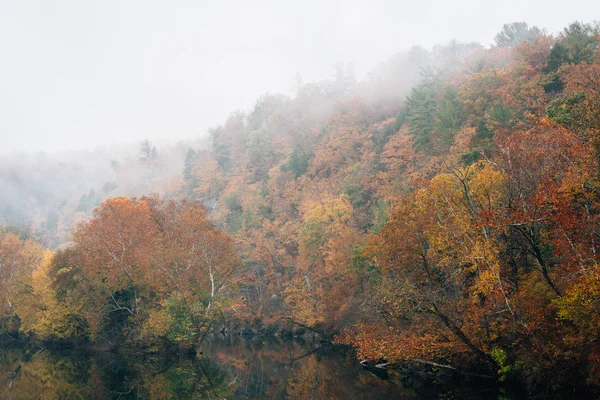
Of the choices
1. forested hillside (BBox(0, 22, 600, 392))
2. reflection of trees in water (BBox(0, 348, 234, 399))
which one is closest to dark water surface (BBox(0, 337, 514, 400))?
reflection of trees in water (BBox(0, 348, 234, 399))

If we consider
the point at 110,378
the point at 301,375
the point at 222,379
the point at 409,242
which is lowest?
the point at 301,375

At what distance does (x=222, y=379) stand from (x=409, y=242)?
14.0 metres

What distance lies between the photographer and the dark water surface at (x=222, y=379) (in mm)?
21531

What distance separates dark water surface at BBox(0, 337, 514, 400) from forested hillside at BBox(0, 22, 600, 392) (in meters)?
1.81

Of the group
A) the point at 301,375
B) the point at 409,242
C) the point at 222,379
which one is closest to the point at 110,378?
the point at 222,379

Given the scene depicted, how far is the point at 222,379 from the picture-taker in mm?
26734

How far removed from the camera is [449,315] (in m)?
21.9

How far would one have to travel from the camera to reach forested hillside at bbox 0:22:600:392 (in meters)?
17.9

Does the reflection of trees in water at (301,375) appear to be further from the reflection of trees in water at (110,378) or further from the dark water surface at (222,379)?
the reflection of trees in water at (110,378)

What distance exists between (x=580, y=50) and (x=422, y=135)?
19084 mm

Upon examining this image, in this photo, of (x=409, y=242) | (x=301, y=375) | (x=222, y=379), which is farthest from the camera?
(x=301, y=375)

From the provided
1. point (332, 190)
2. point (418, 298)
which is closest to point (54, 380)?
point (418, 298)

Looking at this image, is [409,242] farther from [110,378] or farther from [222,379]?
[110,378]

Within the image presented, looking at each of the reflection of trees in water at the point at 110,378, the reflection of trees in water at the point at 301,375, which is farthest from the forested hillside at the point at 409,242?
the reflection of trees in water at the point at 110,378
